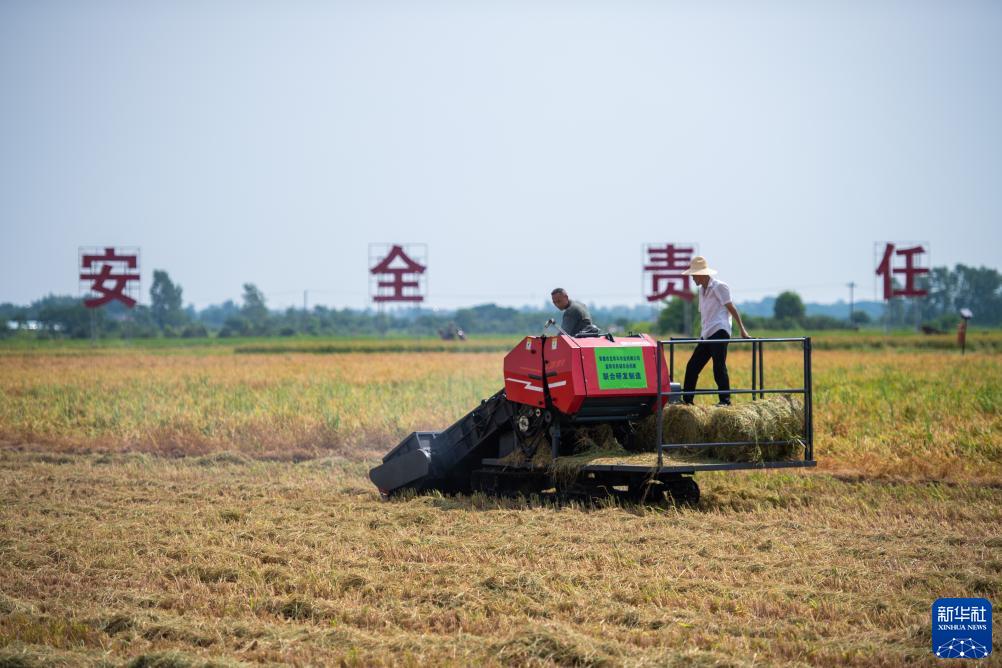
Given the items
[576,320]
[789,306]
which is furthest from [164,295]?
[576,320]

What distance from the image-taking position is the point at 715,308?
34.3ft

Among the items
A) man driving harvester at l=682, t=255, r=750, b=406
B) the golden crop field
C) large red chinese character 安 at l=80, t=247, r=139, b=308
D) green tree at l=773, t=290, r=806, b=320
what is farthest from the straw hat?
green tree at l=773, t=290, r=806, b=320

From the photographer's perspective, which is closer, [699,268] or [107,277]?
[699,268]

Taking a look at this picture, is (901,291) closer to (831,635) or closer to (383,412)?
(383,412)

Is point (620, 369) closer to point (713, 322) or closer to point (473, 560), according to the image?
point (713, 322)

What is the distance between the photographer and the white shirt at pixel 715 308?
34.2 feet

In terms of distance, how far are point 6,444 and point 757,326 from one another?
5447cm

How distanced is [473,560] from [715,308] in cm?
420

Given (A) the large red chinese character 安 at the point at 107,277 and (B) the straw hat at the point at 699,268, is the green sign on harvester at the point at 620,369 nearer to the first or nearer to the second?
(B) the straw hat at the point at 699,268

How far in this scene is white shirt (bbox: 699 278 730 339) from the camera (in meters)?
10.4

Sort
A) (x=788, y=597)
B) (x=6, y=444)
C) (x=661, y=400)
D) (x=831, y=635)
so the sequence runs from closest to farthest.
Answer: (x=831, y=635), (x=788, y=597), (x=661, y=400), (x=6, y=444)

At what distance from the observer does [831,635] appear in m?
5.90

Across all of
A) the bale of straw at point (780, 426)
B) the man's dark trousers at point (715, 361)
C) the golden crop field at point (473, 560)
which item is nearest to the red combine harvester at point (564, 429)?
the bale of straw at point (780, 426)

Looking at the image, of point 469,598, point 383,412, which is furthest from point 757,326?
point 469,598
